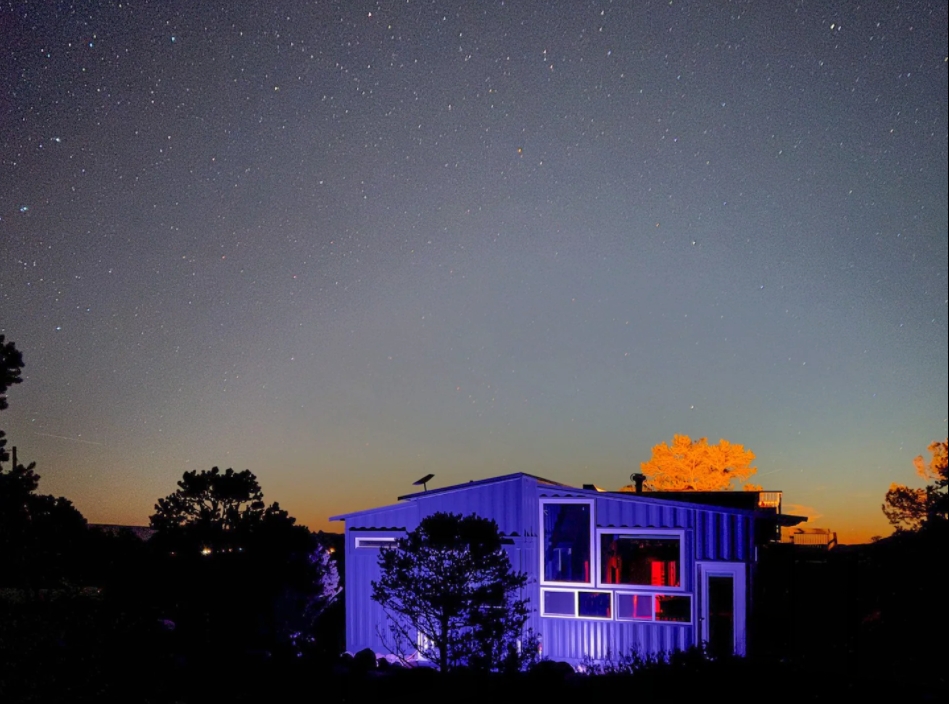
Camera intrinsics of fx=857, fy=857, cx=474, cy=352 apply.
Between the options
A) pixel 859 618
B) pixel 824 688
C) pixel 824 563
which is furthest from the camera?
pixel 824 563

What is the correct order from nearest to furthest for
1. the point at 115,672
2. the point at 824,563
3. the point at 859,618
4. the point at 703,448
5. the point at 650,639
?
1. the point at 115,672
2. the point at 650,639
3. the point at 859,618
4. the point at 824,563
5. the point at 703,448

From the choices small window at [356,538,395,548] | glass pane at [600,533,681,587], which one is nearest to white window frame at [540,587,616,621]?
glass pane at [600,533,681,587]

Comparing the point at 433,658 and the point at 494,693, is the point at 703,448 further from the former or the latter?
the point at 494,693

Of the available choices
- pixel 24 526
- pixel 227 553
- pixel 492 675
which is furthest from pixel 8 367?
pixel 227 553

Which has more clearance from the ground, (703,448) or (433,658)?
(703,448)

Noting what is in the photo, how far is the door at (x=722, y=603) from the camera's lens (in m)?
13.4

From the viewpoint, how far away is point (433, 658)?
11438mm

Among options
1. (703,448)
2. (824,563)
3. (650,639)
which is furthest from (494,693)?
(703,448)

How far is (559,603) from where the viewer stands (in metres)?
14.1

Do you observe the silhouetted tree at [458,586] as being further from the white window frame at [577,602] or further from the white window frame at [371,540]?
the white window frame at [371,540]

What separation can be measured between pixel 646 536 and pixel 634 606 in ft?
3.68

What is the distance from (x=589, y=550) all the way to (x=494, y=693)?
18.5 ft

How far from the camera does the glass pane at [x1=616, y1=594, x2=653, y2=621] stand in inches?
538

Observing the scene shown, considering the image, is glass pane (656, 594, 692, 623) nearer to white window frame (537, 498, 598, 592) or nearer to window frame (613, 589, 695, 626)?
window frame (613, 589, 695, 626)
